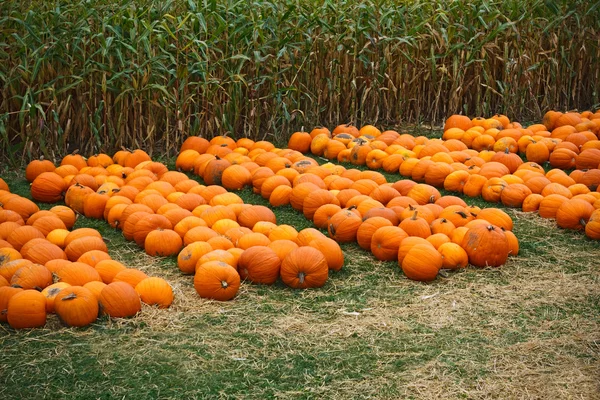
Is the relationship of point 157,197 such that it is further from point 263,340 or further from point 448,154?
point 448,154

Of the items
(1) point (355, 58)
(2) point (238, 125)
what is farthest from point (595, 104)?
(2) point (238, 125)

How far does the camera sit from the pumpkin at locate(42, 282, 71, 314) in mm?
4598

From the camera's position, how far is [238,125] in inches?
377

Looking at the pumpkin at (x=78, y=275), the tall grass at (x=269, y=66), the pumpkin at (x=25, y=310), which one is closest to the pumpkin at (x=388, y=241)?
the pumpkin at (x=78, y=275)

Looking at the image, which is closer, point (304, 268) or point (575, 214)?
point (304, 268)

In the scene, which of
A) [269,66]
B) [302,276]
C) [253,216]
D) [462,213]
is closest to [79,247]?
[253,216]

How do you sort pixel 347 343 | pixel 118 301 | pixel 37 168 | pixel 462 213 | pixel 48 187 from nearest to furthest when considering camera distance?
pixel 347 343, pixel 118 301, pixel 462 213, pixel 48 187, pixel 37 168

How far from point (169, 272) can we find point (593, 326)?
296cm

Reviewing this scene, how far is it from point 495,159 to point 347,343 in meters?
4.34

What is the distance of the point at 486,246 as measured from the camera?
5.51 meters

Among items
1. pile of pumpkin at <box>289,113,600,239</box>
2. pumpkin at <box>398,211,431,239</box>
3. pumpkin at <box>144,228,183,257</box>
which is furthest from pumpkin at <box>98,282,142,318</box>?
pile of pumpkin at <box>289,113,600,239</box>

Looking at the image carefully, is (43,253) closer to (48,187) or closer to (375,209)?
(48,187)

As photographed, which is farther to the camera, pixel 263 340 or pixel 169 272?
pixel 169 272

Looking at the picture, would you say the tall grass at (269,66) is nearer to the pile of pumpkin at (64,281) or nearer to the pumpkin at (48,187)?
the pumpkin at (48,187)
